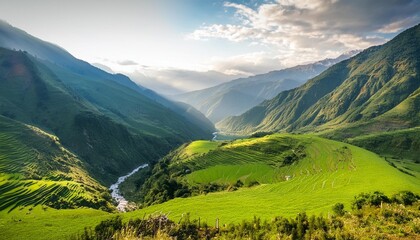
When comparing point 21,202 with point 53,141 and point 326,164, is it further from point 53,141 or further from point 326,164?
point 326,164

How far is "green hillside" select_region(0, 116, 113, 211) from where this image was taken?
108 meters

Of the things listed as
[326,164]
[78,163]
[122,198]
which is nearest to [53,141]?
[78,163]

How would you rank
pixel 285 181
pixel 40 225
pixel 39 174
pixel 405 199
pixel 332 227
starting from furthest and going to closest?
pixel 39 174, pixel 285 181, pixel 40 225, pixel 405 199, pixel 332 227

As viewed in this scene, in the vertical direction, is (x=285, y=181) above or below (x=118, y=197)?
above

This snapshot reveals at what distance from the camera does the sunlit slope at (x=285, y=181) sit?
70.1 meters

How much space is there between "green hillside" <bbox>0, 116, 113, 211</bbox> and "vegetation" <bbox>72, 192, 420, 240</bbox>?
2581 inches

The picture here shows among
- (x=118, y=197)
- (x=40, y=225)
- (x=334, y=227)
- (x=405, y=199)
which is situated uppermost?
(x=405, y=199)

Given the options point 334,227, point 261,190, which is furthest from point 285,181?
point 334,227

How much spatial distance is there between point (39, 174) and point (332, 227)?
12884 cm

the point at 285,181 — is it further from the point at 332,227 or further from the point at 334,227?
the point at 332,227

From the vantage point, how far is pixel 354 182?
98.4 m

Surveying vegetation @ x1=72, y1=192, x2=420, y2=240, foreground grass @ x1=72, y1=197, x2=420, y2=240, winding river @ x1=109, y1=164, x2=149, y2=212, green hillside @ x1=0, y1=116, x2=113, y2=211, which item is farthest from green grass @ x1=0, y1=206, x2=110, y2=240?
winding river @ x1=109, y1=164, x2=149, y2=212

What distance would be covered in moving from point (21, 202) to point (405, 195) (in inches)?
4167

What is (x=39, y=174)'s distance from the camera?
135 metres
